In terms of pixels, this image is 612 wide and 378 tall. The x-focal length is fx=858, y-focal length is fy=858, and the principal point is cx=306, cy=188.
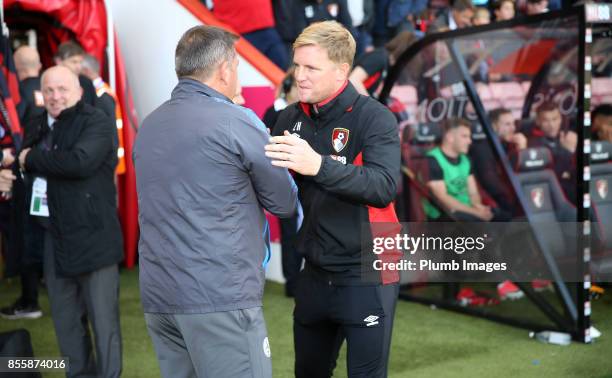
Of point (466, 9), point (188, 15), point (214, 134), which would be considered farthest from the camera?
point (466, 9)

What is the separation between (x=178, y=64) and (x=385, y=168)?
2.47ft

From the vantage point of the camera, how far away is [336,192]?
8.83 ft

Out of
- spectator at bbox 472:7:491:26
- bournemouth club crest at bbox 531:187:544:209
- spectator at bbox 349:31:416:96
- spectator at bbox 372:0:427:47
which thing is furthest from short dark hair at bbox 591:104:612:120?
spectator at bbox 372:0:427:47

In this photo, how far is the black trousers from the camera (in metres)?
2.95

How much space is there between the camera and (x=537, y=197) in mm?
5781

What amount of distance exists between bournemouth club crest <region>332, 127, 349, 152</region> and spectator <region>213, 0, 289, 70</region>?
16.8ft

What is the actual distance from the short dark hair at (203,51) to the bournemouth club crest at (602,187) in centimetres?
404

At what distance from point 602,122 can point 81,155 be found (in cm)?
392

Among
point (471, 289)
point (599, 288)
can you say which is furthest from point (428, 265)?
point (599, 288)

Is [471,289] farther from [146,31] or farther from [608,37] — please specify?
[146,31]

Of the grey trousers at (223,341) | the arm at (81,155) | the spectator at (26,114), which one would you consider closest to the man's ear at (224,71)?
the grey trousers at (223,341)

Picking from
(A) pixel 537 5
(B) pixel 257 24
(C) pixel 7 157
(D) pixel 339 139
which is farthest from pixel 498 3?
(D) pixel 339 139

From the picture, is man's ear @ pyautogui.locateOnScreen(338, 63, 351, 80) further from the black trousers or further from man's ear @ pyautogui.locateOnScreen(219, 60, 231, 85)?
the black trousers

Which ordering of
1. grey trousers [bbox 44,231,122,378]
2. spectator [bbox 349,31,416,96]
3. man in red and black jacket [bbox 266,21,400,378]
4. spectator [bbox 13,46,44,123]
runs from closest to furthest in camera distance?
man in red and black jacket [bbox 266,21,400,378], grey trousers [bbox 44,231,122,378], spectator [bbox 13,46,44,123], spectator [bbox 349,31,416,96]
